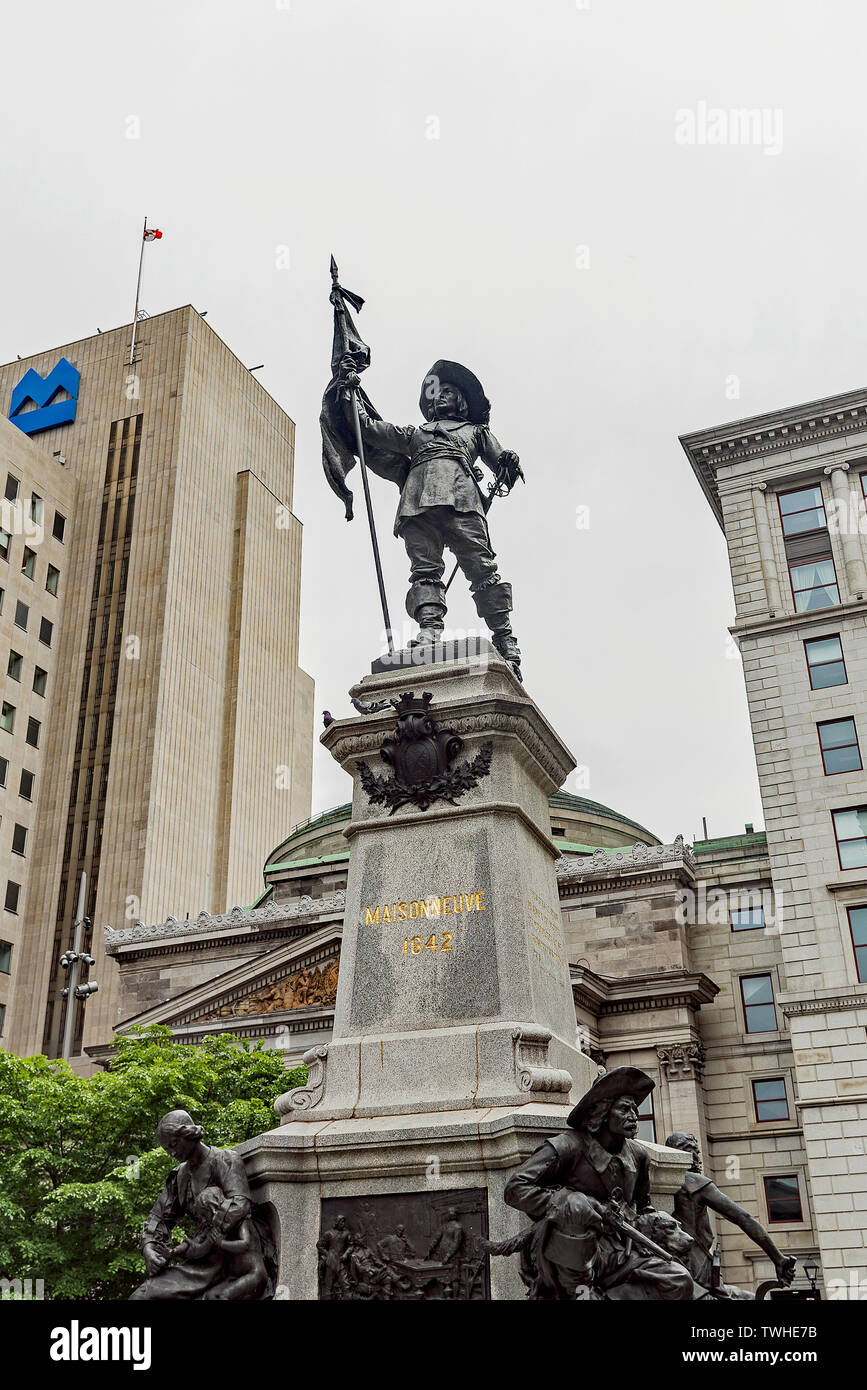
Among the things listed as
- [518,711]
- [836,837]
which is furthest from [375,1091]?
[836,837]

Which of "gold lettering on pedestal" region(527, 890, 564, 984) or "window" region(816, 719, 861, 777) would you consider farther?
"window" region(816, 719, 861, 777)

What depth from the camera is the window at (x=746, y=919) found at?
51.0m

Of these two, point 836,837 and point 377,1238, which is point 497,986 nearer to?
point 377,1238

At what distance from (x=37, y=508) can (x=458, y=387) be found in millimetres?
77067

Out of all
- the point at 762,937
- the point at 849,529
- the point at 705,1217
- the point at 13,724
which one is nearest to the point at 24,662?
the point at 13,724

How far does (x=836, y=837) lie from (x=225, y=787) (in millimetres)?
51392

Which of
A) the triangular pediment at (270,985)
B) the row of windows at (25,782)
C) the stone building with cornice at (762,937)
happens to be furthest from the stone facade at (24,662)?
the triangular pediment at (270,985)

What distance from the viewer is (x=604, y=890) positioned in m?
51.6

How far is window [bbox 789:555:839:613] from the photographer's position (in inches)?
1877

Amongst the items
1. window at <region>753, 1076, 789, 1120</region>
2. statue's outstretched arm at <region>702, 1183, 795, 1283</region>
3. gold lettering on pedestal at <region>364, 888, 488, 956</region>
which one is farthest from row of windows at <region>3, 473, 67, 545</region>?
statue's outstretched arm at <region>702, 1183, 795, 1283</region>

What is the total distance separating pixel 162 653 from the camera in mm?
83625

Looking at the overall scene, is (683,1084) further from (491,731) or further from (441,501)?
(491,731)

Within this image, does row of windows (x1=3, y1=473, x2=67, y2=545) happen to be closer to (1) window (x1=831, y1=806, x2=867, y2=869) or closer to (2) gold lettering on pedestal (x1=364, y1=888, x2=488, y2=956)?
(1) window (x1=831, y1=806, x2=867, y2=869)

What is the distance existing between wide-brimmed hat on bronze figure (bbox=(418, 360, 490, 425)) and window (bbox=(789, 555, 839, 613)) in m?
35.1
